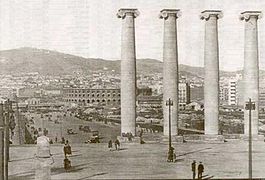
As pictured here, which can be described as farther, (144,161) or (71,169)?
(144,161)

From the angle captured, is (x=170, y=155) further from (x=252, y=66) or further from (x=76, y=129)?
(x=76, y=129)

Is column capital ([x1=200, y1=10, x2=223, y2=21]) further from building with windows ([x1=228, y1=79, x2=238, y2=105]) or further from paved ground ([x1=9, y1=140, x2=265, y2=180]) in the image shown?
building with windows ([x1=228, y1=79, x2=238, y2=105])

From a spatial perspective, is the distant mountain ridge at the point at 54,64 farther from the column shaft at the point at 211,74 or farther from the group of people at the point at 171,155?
the group of people at the point at 171,155

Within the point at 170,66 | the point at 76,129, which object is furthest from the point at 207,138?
the point at 76,129

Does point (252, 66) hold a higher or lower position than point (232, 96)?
higher

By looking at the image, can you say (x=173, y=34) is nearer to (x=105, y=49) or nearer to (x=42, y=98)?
(x=105, y=49)

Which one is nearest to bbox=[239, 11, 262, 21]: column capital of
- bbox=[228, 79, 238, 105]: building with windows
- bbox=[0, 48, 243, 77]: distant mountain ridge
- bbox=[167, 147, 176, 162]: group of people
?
Answer: bbox=[0, 48, 243, 77]: distant mountain ridge

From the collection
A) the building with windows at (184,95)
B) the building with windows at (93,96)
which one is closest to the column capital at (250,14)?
the building with windows at (184,95)
